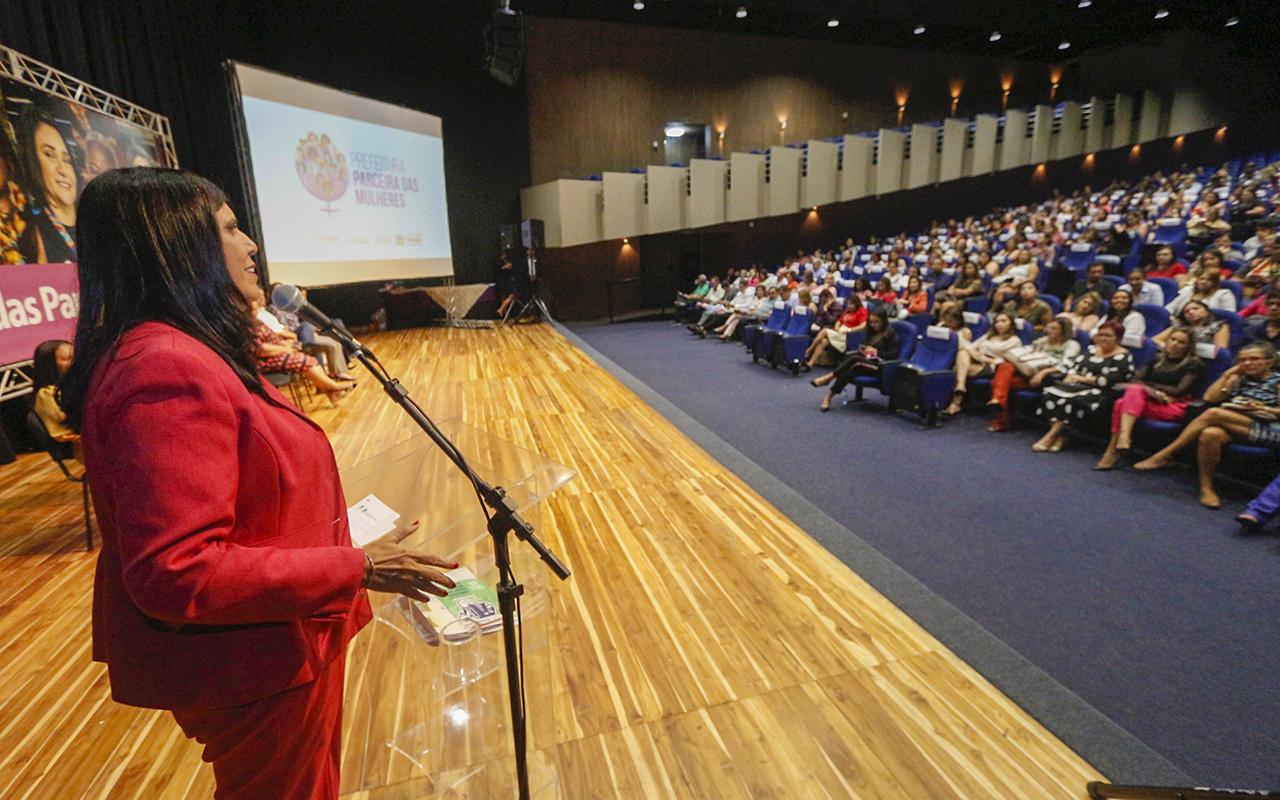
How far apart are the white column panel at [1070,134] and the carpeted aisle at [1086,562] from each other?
47.1 ft

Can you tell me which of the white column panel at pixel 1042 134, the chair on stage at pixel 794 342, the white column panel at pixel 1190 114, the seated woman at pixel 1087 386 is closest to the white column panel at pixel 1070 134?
the white column panel at pixel 1042 134

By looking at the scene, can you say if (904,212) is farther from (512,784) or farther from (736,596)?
(512,784)

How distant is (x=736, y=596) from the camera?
2.39m

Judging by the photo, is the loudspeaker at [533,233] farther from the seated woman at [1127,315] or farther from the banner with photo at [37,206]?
the seated woman at [1127,315]

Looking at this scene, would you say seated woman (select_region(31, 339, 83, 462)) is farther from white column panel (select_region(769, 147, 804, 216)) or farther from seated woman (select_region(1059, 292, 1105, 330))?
white column panel (select_region(769, 147, 804, 216))

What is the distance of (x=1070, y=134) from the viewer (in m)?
15.1

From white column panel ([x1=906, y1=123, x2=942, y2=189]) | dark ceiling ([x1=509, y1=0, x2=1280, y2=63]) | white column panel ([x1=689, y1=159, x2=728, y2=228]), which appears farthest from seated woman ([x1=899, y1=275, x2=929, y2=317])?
white column panel ([x1=906, y1=123, x2=942, y2=189])

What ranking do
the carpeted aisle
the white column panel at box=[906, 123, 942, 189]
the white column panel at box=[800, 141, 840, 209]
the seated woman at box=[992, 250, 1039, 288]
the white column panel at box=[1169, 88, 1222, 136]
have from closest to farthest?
the carpeted aisle < the seated woman at box=[992, 250, 1039, 288] < the white column panel at box=[800, 141, 840, 209] < the white column panel at box=[906, 123, 942, 189] < the white column panel at box=[1169, 88, 1222, 136]

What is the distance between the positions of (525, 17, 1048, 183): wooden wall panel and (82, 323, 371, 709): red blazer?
12288mm

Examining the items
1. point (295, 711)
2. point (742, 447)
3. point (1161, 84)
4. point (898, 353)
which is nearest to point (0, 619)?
point (295, 711)

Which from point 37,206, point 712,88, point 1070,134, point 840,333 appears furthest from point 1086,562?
point 1070,134

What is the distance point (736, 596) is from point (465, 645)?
114cm

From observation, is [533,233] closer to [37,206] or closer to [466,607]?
[37,206]

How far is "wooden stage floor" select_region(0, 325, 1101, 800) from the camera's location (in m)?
1.58
